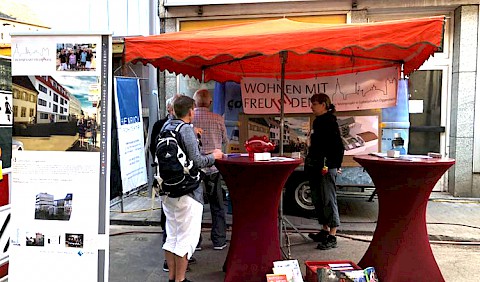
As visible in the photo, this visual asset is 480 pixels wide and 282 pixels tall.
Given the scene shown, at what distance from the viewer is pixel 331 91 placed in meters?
6.44

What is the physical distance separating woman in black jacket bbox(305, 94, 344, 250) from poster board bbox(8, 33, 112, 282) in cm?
261

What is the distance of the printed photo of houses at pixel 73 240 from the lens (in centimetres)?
320

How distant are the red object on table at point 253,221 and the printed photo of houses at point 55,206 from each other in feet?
4.41

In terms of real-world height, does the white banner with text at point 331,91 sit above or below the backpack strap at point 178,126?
above

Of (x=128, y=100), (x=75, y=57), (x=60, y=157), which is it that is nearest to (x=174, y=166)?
(x=60, y=157)

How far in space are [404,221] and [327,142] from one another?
4.41 ft

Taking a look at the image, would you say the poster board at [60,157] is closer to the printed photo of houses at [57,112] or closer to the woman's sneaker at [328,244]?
the printed photo of houses at [57,112]

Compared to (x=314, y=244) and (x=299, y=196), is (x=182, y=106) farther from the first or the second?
(x=299, y=196)

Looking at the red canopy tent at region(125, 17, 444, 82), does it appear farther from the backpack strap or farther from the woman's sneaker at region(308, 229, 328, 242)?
the woman's sneaker at region(308, 229, 328, 242)

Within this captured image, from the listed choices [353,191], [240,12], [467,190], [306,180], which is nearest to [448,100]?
[467,190]

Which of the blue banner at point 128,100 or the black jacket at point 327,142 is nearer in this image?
the black jacket at point 327,142

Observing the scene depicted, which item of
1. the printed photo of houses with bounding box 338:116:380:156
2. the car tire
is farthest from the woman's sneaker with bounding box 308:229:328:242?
the printed photo of houses with bounding box 338:116:380:156

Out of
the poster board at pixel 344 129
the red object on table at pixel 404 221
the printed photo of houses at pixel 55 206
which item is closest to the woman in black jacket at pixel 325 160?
the red object on table at pixel 404 221

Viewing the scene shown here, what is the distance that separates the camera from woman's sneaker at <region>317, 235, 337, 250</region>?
17.2 ft
